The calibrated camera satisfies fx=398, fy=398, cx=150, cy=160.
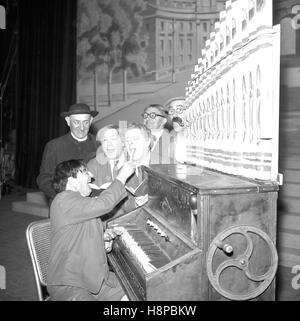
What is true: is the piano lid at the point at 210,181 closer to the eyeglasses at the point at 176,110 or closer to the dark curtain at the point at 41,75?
the eyeglasses at the point at 176,110

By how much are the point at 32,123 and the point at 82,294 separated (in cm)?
830

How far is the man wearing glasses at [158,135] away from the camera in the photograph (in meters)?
3.63

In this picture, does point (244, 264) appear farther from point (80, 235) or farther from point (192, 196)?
point (80, 235)

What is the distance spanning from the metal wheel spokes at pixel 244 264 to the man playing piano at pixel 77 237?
73cm

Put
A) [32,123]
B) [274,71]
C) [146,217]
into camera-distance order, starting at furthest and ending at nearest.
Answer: [32,123] < [146,217] < [274,71]

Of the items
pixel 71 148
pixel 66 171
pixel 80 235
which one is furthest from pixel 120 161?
pixel 80 235

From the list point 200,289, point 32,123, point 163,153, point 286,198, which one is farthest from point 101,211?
point 32,123

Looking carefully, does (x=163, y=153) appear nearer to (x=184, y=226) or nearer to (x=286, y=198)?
(x=184, y=226)

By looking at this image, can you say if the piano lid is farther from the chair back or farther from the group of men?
the chair back

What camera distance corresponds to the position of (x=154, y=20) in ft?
22.9

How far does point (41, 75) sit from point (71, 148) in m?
6.42

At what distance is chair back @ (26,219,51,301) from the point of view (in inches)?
98.4

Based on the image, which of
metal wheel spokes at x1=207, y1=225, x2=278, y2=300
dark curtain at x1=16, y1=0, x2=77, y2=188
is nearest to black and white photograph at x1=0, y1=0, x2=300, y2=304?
metal wheel spokes at x1=207, y1=225, x2=278, y2=300

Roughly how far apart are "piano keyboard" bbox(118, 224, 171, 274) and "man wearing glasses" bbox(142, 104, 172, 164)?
2.98 ft
